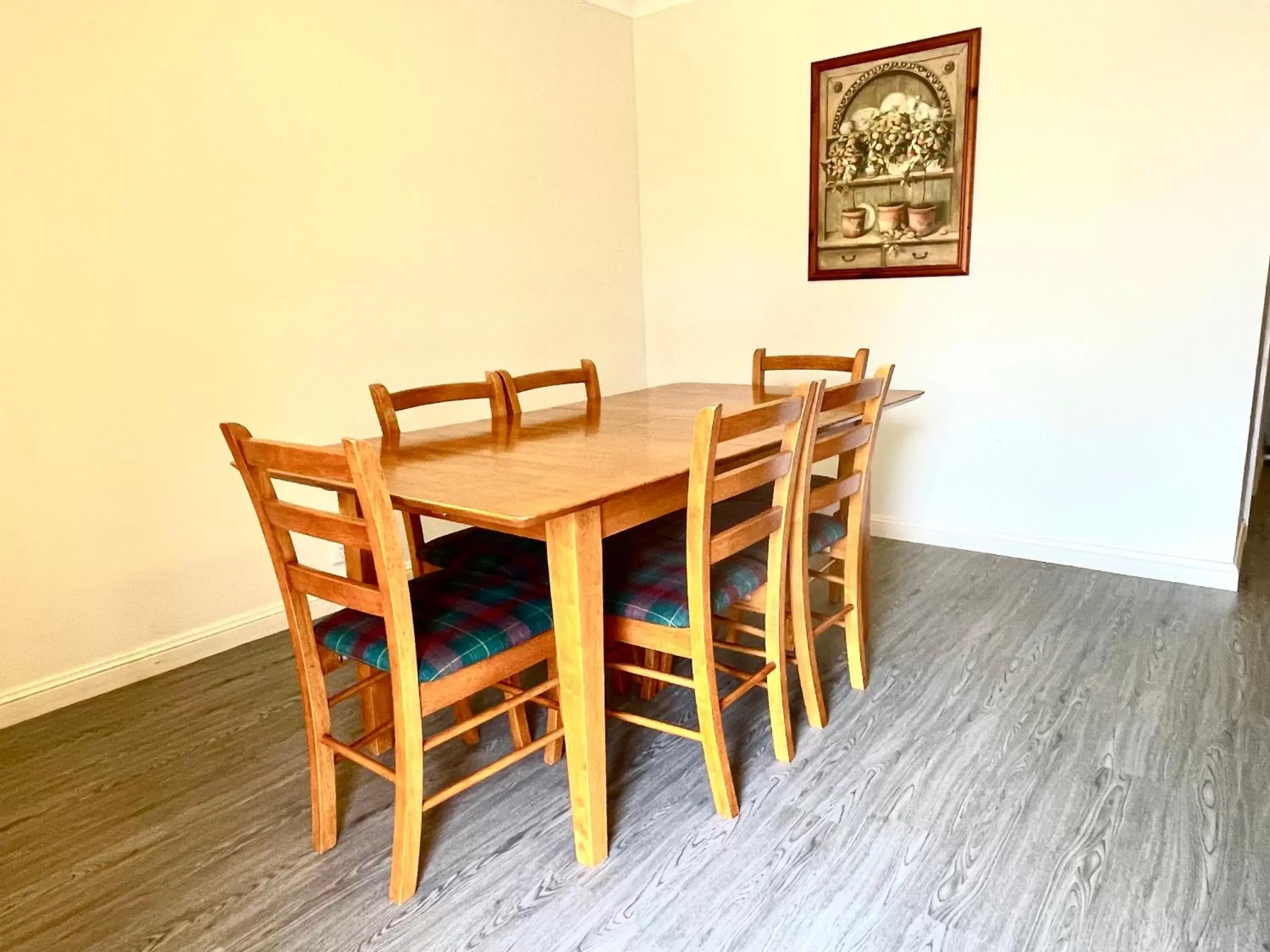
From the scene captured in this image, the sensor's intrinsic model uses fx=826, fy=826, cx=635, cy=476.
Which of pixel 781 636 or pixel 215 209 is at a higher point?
pixel 215 209

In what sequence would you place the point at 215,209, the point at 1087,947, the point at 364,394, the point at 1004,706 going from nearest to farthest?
1. the point at 1087,947
2. the point at 1004,706
3. the point at 215,209
4. the point at 364,394

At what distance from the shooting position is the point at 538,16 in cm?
353

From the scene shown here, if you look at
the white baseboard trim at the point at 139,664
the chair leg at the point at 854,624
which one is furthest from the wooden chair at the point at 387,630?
the white baseboard trim at the point at 139,664

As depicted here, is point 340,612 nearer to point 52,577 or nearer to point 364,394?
point 52,577

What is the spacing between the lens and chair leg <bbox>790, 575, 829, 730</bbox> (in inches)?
79.7

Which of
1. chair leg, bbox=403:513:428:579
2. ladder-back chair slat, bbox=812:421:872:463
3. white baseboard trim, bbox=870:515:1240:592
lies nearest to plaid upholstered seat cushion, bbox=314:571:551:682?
chair leg, bbox=403:513:428:579

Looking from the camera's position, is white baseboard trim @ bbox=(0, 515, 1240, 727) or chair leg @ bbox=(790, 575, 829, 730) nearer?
chair leg @ bbox=(790, 575, 829, 730)

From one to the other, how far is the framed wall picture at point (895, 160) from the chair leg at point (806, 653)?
189 centimetres

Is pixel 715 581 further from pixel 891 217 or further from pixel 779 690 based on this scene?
pixel 891 217

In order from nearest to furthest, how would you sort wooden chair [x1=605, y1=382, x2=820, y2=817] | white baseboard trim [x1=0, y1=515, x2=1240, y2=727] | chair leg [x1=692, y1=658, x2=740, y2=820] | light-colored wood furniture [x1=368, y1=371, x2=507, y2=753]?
wooden chair [x1=605, y1=382, x2=820, y2=817], chair leg [x1=692, y1=658, x2=740, y2=820], light-colored wood furniture [x1=368, y1=371, x2=507, y2=753], white baseboard trim [x1=0, y1=515, x2=1240, y2=727]

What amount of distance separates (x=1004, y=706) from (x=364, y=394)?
2.35 metres

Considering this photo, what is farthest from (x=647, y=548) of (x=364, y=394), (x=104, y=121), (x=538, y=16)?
(x=538, y=16)

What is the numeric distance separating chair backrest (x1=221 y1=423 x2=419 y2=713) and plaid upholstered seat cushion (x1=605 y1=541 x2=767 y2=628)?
1.62ft

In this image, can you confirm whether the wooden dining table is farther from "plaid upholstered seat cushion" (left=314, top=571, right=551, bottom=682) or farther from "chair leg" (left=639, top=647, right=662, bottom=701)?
"chair leg" (left=639, top=647, right=662, bottom=701)
